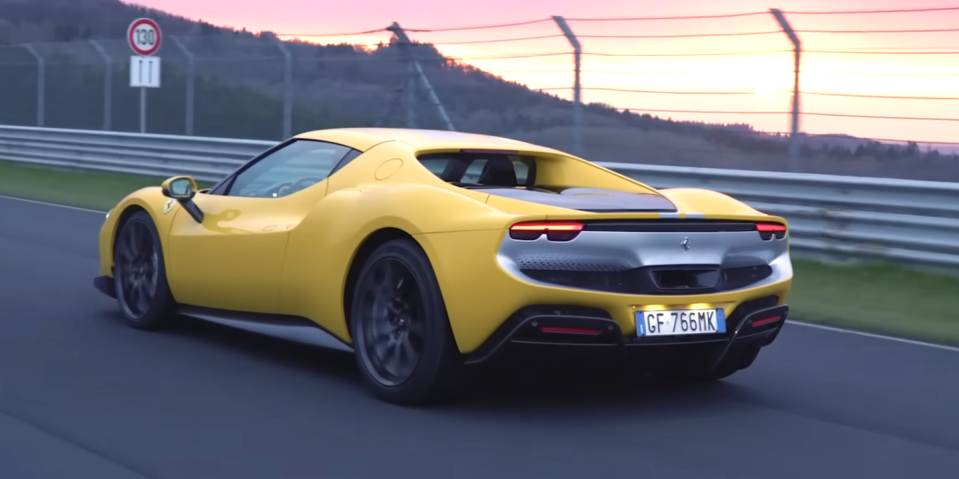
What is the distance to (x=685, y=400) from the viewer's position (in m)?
6.02

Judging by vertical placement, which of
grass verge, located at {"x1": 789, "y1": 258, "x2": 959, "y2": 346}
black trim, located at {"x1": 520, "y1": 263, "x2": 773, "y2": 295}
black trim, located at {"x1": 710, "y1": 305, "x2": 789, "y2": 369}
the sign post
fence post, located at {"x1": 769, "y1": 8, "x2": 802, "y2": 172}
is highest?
the sign post

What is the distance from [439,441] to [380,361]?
80cm

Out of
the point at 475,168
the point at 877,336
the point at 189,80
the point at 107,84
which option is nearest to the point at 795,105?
the point at 877,336

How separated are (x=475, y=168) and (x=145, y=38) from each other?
49.9 ft

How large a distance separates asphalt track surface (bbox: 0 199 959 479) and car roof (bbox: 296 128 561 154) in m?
1.12

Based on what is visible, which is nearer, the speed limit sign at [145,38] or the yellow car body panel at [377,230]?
the yellow car body panel at [377,230]

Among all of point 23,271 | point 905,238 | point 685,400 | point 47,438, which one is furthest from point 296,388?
point 905,238

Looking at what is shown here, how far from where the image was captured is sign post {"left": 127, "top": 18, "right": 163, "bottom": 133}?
20.3 metres

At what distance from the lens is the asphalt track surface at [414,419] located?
477cm

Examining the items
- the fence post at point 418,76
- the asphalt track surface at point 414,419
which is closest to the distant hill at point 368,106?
the fence post at point 418,76

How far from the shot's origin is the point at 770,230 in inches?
238

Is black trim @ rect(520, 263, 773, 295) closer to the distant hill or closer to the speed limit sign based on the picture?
the distant hill

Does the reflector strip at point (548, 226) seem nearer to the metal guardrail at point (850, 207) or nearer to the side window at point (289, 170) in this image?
the side window at point (289, 170)

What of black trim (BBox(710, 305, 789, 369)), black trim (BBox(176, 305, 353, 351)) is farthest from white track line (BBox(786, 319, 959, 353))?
black trim (BBox(176, 305, 353, 351))
